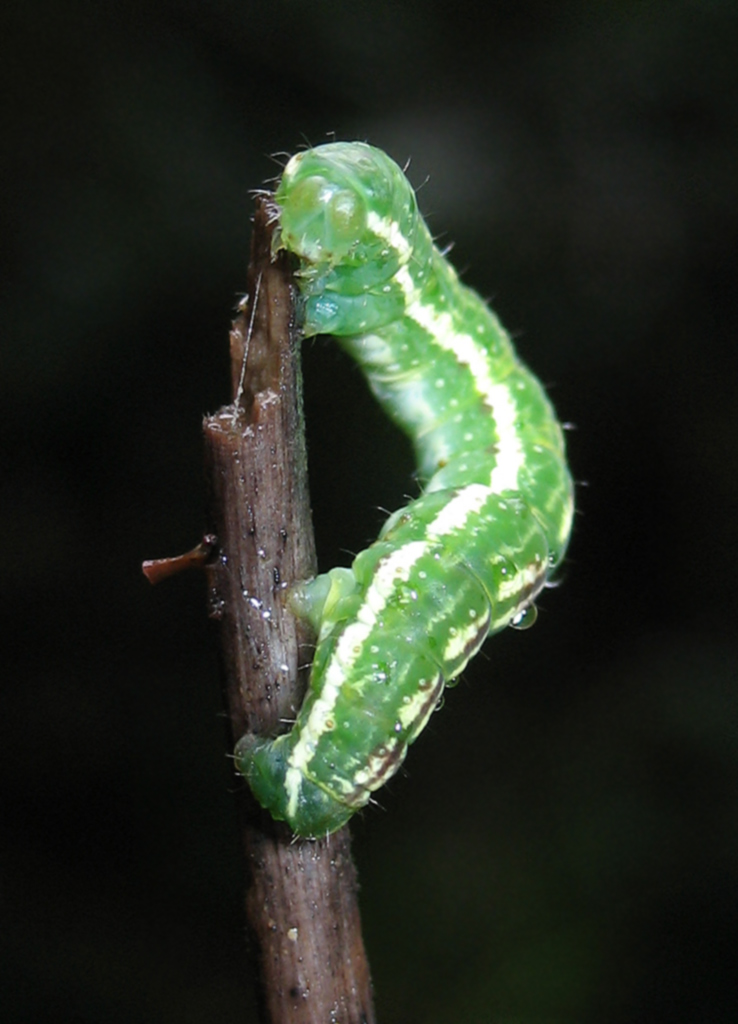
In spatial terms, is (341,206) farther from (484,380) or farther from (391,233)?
(484,380)

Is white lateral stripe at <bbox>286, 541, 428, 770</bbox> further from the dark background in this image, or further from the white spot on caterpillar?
the dark background

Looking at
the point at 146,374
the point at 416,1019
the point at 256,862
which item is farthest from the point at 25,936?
the point at 256,862

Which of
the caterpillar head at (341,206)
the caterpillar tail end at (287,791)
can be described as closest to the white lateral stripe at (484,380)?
the caterpillar head at (341,206)

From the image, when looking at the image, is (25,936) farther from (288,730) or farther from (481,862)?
(288,730)

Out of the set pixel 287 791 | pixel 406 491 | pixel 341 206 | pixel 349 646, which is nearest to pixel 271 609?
pixel 349 646

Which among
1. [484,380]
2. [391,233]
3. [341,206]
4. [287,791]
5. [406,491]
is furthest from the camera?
[406,491]

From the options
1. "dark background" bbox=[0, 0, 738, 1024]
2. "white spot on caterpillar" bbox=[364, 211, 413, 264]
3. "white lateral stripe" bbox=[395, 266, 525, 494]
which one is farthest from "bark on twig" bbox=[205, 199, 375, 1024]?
"dark background" bbox=[0, 0, 738, 1024]
